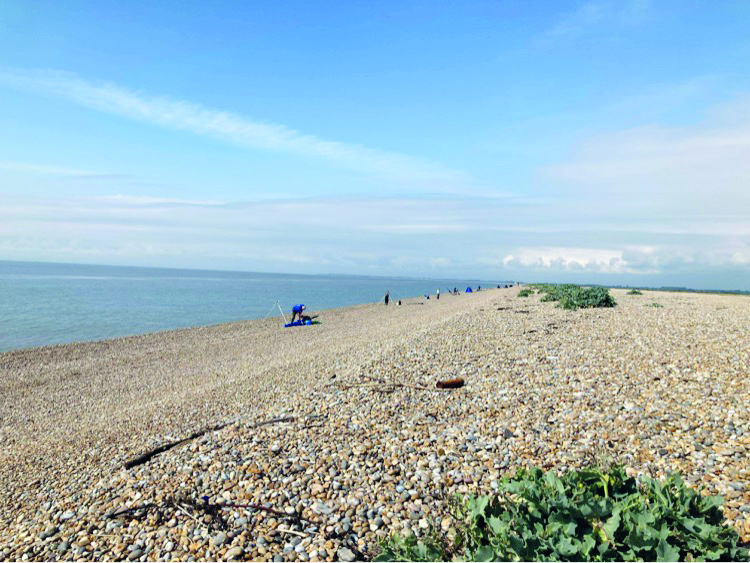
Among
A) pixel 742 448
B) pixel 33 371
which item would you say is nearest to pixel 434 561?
pixel 742 448

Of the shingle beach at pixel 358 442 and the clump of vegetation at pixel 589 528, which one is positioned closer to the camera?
the clump of vegetation at pixel 589 528

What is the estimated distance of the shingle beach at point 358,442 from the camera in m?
5.12

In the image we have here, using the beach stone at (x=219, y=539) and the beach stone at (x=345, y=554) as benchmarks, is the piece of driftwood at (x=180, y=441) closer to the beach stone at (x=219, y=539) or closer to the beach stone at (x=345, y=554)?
the beach stone at (x=219, y=539)

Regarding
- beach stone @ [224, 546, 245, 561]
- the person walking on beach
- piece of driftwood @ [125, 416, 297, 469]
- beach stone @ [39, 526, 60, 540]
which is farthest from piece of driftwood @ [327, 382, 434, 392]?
the person walking on beach

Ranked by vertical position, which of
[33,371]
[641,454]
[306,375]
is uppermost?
[641,454]

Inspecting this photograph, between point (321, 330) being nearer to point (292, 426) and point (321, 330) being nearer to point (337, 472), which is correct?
point (292, 426)

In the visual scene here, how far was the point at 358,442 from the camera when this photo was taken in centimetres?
711

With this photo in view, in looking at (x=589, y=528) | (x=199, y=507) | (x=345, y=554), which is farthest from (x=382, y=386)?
(x=589, y=528)

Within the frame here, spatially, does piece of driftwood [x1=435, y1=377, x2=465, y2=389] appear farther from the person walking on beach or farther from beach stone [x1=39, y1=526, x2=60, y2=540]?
the person walking on beach

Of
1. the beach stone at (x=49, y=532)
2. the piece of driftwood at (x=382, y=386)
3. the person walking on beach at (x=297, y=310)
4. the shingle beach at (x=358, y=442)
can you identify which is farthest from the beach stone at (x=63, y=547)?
the person walking on beach at (x=297, y=310)

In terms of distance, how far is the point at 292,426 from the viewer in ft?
26.6

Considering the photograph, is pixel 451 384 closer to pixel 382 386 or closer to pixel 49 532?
pixel 382 386

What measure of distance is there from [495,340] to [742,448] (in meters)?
9.61

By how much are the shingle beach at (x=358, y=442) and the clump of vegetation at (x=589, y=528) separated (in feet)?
2.53
